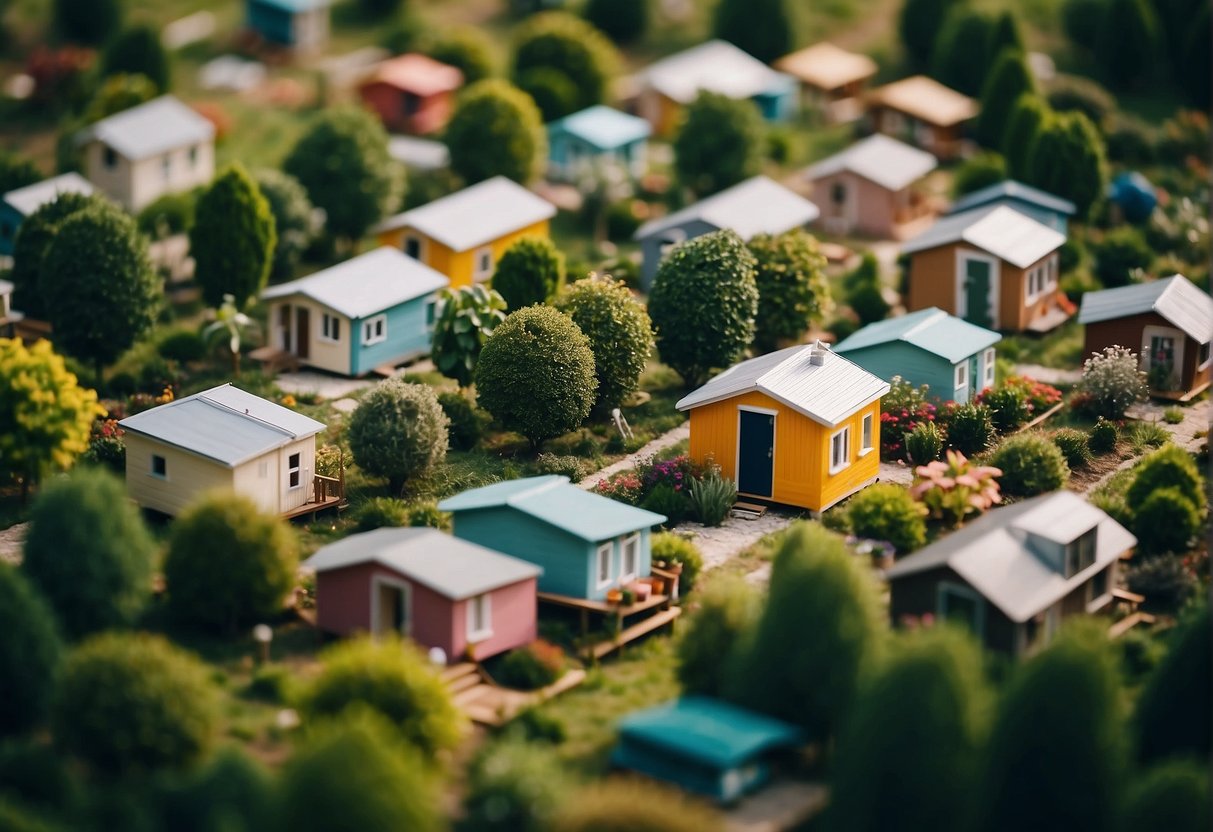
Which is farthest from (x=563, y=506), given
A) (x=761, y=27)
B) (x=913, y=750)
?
(x=761, y=27)

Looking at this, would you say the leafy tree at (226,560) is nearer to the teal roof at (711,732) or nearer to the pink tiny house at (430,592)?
the pink tiny house at (430,592)

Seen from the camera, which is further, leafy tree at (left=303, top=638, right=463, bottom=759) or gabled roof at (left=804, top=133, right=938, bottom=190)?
gabled roof at (left=804, top=133, right=938, bottom=190)

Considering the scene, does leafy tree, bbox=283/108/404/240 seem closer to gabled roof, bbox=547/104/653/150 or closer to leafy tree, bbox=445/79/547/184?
leafy tree, bbox=445/79/547/184

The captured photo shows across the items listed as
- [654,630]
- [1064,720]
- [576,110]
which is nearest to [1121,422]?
[654,630]

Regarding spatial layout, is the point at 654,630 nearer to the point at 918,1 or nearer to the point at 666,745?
the point at 666,745

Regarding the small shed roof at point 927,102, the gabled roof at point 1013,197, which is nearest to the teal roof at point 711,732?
the gabled roof at point 1013,197

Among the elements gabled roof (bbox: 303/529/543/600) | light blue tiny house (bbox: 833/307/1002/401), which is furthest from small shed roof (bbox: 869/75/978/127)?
gabled roof (bbox: 303/529/543/600)
